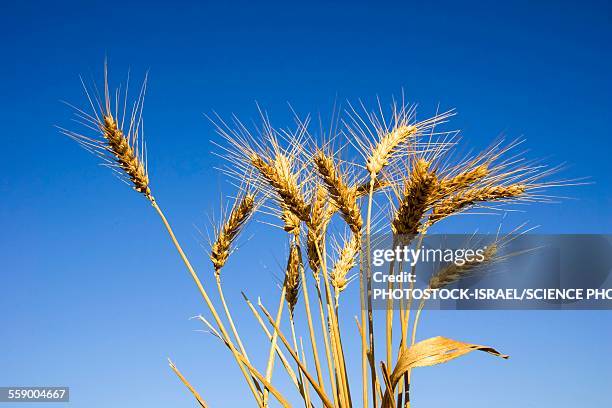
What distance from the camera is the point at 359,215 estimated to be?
7.02 ft

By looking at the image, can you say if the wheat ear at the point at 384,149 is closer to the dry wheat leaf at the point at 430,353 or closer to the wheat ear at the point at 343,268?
the wheat ear at the point at 343,268

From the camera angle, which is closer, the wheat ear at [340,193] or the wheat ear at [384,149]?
the wheat ear at [340,193]

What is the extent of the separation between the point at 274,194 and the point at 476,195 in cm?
64

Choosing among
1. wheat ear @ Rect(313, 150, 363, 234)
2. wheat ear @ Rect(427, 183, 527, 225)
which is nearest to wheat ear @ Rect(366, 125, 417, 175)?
wheat ear @ Rect(313, 150, 363, 234)

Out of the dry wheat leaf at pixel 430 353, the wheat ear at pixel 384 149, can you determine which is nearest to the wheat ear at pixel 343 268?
the wheat ear at pixel 384 149

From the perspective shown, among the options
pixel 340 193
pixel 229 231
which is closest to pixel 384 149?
pixel 340 193

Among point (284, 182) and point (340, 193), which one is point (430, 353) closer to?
point (340, 193)

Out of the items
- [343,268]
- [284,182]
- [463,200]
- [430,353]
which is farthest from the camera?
[343,268]

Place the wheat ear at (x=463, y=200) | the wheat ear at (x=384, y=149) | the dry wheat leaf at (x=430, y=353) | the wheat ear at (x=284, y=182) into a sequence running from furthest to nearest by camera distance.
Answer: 1. the wheat ear at (x=384, y=149)
2. the wheat ear at (x=284, y=182)
3. the wheat ear at (x=463, y=200)
4. the dry wheat leaf at (x=430, y=353)

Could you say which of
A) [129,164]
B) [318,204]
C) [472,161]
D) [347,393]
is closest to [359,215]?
[318,204]

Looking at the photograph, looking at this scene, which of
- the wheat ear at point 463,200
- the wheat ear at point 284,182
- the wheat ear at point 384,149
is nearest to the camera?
the wheat ear at point 463,200

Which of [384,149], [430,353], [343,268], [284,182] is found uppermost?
[384,149]

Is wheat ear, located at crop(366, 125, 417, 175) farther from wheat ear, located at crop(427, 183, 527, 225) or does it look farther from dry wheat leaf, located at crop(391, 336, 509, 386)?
dry wheat leaf, located at crop(391, 336, 509, 386)

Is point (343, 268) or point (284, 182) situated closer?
point (284, 182)
